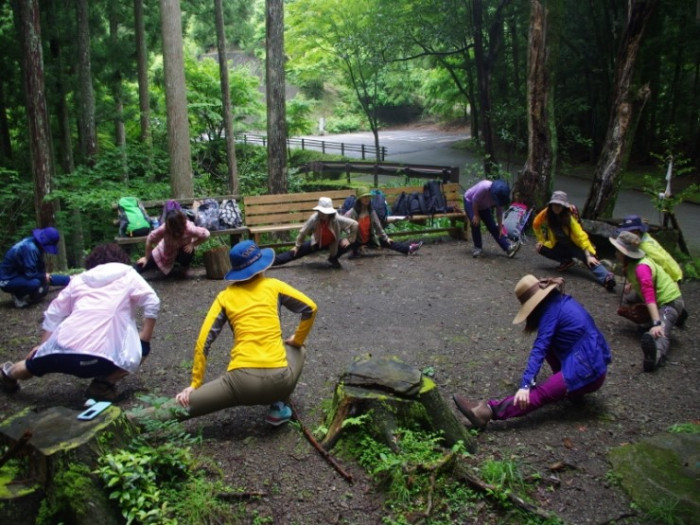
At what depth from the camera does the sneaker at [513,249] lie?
1006 centimetres

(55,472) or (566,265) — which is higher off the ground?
(55,472)

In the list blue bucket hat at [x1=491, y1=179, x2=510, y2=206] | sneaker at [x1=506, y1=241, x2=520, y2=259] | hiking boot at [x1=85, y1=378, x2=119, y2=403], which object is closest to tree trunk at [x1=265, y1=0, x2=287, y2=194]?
blue bucket hat at [x1=491, y1=179, x2=510, y2=206]

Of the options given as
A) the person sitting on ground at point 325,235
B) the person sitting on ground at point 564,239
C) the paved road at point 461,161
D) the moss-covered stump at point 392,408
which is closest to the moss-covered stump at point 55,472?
the moss-covered stump at point 392,408

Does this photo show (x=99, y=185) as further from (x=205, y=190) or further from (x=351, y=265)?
(x=205, y=190)

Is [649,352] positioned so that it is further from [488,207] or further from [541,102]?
[541,102]

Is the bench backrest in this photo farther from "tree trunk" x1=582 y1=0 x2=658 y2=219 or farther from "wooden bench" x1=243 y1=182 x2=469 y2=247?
"tree trunk" x1=582 y1=0 x2=658 y2=219

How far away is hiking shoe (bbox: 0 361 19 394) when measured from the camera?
16.6ft

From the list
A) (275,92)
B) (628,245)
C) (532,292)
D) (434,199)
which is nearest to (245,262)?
(532,292)

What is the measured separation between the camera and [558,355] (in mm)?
4898

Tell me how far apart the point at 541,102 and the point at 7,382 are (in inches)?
391

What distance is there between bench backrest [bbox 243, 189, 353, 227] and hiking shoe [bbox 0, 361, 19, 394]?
5.41 metres

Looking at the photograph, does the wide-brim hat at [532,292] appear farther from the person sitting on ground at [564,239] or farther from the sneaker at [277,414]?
the person sitting on ground at [564,239]

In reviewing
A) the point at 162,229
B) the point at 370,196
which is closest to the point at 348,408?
the point at 162,229

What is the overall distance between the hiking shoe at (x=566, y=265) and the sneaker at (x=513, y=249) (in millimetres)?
942
